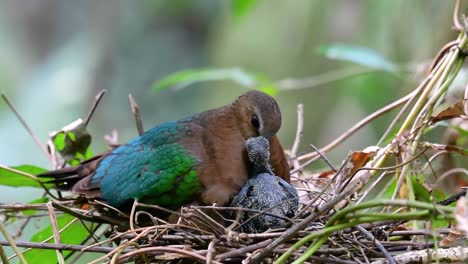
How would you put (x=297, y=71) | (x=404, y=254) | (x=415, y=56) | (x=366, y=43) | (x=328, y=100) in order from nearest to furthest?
(x=404, y=254) → (x=415, y=56) → (x=366, y=43) → (x=328, y=100) → (x=297, y=71)

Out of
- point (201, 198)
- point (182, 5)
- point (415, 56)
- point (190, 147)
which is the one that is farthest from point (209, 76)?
point (182, 5)

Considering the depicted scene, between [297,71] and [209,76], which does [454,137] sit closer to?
[209,76]

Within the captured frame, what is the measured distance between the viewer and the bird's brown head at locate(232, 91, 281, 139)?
9.95 ft

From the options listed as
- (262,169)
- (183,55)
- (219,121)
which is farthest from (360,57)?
(183,55)

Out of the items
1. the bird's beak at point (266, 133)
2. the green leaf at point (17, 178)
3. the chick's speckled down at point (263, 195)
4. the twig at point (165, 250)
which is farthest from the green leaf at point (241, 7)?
the twig at point (165, 250)

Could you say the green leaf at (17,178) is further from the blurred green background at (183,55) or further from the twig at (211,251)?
the blurred green background at (183,55)

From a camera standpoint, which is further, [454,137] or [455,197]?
[454,137]

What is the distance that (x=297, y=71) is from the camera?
7.49 m

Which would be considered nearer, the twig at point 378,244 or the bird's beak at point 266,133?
the twig at point 378,244

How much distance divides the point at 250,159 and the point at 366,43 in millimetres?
3478

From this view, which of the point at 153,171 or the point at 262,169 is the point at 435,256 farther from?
the point at 153,171

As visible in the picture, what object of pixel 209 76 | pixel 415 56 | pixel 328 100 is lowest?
pixel 328 100

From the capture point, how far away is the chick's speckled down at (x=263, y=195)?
98.2 inches

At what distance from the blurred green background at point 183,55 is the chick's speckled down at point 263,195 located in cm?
209
